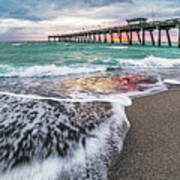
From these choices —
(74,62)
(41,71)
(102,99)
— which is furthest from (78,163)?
(74,62)

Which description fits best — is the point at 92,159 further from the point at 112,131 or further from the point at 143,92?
the point at 143,92

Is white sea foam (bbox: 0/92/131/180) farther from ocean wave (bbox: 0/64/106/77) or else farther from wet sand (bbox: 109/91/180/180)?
ocean wave (bbox: 0/64/106/77)

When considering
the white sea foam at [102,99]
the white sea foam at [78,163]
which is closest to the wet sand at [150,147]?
the white sea foam at [78,163]

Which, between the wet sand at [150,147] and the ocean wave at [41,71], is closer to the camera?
the wet sand at [150,147]

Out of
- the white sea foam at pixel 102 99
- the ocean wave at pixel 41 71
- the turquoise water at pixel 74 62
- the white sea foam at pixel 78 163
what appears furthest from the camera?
the turquoise water at pixel 74 62

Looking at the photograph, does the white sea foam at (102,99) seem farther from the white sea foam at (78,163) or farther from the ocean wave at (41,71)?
the ocean wave at (41,71)

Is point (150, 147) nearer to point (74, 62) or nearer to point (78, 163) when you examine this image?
point (78, 163)

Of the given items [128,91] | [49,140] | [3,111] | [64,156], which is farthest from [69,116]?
[128,91]

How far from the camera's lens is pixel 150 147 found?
80.7 inches

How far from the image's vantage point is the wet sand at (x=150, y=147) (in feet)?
5.48

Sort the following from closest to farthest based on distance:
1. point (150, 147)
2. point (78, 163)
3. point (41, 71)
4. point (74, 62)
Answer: point (78, 163)
point (150, 147)
point (41, 71)
point (74, 62)

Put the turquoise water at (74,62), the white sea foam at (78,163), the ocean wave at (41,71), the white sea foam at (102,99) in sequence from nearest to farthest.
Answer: the white sea foam at (78,163) → the white sea foam at (102,99) → the ocean wave at (41,71) → the turquoise water at (74,62)

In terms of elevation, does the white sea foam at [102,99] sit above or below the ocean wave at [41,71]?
below

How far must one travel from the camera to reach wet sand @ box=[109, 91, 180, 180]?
5.48 ft
